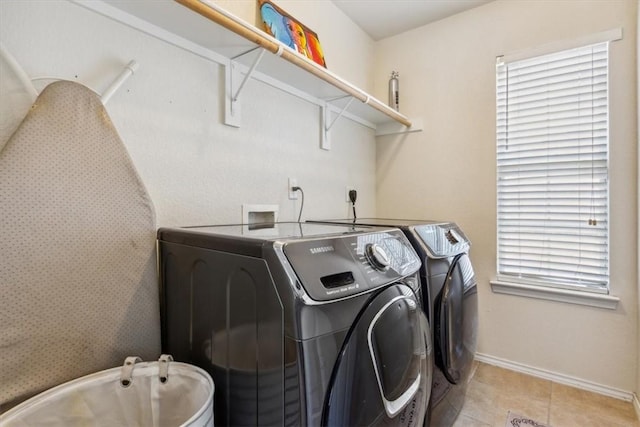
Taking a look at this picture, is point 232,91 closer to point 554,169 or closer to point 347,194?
point 347,194

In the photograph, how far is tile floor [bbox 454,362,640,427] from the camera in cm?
159

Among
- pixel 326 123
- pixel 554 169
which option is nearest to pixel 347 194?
pixel 326 123

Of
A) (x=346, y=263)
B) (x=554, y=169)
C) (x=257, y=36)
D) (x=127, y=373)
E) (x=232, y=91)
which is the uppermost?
(x=257, y=36)

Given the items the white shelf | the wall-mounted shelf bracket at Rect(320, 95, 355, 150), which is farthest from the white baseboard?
the white shelf

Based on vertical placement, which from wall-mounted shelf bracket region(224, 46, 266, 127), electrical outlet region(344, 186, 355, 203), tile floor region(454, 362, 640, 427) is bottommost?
tile floor region(454, 362, 640, 427)

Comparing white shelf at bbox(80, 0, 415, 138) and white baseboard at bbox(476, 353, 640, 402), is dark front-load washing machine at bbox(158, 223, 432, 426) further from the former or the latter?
white baseboard at bbox(476, 353, 640, 402)

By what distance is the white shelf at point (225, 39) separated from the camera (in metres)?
1.03

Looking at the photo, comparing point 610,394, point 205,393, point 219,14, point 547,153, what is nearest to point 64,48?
→ point 219,14

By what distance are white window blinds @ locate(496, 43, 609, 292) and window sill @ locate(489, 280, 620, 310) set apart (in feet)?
0.15

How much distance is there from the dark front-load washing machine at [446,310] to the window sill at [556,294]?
701 millimetres

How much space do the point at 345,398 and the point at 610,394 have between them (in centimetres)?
201

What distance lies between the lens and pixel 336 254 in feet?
2.70

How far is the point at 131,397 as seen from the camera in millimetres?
854

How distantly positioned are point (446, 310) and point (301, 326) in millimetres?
853
